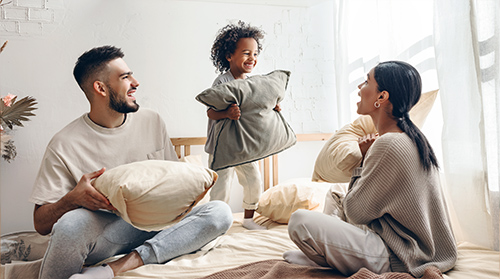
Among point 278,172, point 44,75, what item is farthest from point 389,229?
point 44,75

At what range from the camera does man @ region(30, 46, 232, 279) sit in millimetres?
1323

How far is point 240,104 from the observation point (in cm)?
198

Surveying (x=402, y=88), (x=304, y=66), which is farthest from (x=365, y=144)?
(x=304, y=66)

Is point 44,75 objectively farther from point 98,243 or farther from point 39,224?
point 98,243

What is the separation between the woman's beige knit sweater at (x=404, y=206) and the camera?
124 cm

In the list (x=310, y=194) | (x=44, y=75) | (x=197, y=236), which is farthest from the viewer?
(x=44, y=75)

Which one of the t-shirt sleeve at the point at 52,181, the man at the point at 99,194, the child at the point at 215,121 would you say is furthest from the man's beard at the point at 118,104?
the child at the point at 215,121

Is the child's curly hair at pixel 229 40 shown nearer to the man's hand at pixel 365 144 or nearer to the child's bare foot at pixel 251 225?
the child's bare foot at pixel 251 225

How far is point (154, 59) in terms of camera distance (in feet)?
9.02

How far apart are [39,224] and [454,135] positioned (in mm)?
1703

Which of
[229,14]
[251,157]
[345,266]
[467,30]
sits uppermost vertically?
[229,14]

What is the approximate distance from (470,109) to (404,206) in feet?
2.22

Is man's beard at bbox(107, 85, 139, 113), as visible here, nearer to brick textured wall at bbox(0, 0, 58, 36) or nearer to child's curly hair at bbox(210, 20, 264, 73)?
child's curly hair at bbox(210, 20, 264, 73)

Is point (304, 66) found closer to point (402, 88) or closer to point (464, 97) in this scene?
point (464, 97)
